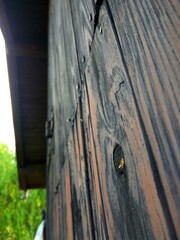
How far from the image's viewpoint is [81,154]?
3.56 feet

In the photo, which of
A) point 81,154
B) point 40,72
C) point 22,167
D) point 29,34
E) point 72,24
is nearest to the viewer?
point 81,154

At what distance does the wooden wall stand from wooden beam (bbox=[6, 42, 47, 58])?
2461 mm

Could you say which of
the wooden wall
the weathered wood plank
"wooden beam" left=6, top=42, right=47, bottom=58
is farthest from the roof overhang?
the weathered wood plank

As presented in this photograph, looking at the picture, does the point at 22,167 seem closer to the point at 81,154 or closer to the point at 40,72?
the point at 40,72

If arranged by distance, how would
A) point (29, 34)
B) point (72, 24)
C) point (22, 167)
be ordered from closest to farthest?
point (72, 24) < point (29, 34) < point (22, 167)

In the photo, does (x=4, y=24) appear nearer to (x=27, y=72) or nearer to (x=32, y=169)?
(x=27, y=72)

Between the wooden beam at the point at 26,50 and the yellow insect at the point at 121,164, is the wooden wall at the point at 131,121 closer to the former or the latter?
the yellow insect at the point at 121,164

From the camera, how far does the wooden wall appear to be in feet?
1.33

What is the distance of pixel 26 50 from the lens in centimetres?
338

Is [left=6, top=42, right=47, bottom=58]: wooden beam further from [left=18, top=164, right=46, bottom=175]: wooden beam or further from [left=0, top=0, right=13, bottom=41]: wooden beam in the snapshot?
[left=18, top=164, right=46, bottom=175]: wooden beam

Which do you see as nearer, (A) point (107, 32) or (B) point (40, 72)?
(A) point (107, 32)

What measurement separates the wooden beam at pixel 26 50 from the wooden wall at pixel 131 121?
2.46m

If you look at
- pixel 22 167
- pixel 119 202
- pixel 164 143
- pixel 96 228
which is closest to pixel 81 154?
pixel 96 228

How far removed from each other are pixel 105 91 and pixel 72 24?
0.82 metres
